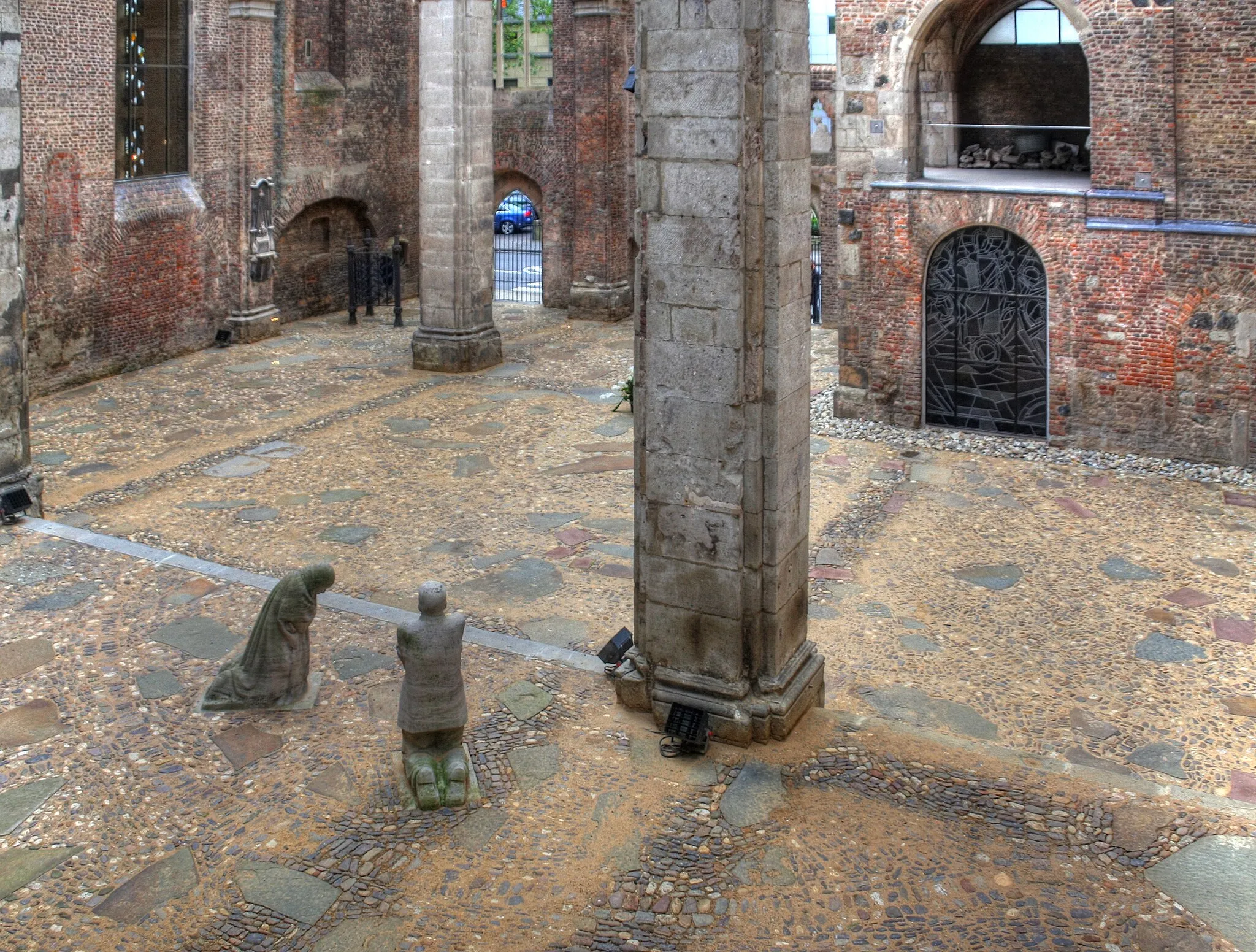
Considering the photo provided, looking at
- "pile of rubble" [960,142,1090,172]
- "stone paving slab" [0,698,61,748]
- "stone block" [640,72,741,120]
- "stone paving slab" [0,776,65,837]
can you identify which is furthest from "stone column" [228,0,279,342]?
"stone block" [640,72,741,120]

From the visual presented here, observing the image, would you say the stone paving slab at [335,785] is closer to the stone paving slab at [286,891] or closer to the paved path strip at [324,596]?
the stone paving slab at [286,891]

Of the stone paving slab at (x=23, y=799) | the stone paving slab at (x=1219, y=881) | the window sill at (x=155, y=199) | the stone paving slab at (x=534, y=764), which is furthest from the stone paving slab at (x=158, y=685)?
the window sill at (x=155, y=199)

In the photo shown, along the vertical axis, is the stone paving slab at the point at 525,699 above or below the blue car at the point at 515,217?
below

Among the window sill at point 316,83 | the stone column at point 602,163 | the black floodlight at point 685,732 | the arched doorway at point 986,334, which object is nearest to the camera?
the black floodlight at point 685,732

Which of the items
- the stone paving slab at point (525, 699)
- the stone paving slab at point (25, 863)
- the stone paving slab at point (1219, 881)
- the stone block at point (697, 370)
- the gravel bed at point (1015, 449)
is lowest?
the stone paving slab at point (1219, 881)

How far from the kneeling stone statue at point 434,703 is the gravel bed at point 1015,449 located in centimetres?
900

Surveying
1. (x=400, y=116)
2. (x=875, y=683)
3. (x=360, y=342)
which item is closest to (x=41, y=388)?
(x=360, y=342)

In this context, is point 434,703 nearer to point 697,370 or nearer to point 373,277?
point 697,370

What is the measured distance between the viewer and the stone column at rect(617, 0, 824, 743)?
7.26 meters

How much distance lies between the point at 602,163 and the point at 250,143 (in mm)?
5801

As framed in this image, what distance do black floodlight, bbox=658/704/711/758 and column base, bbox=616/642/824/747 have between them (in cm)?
12

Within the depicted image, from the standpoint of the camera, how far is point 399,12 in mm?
23469

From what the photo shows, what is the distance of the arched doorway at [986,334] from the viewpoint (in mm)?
15031

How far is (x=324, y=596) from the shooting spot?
10.1 m
